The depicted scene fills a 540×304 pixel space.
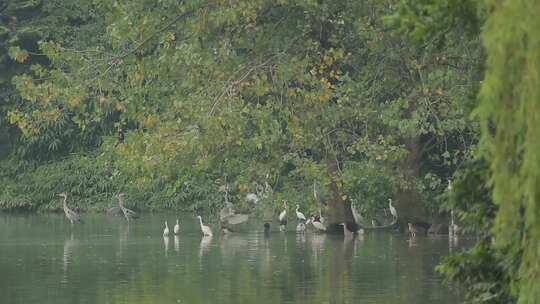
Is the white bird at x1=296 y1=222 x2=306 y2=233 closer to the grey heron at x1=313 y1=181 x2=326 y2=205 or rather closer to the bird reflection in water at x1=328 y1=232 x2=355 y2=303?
the bird reflection in water at x1=328 y1=232 x2=355 y2=303

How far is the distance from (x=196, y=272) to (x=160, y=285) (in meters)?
2.17

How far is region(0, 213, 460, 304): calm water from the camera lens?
21969mm

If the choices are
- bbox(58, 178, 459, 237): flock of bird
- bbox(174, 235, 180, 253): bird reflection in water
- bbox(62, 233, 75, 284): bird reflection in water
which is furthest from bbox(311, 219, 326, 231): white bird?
bbox(62, 233, 75, 284): bird reflection in water

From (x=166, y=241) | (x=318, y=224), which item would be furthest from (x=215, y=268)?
(x=318, y=224)

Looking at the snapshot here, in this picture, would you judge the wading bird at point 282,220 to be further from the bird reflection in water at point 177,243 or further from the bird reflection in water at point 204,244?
the bird reflection in water at point 177,243

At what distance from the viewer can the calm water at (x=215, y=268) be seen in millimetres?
21969

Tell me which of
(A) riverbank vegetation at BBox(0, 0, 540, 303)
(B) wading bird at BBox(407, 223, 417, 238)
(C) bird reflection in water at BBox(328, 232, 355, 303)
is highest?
(A) riverbank vegetation at BBox(0, 0, 540, 303)

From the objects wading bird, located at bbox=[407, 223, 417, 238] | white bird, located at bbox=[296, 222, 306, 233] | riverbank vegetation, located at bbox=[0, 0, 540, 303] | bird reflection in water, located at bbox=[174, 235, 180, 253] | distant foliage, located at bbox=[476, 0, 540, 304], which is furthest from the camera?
white bird, located at bbox=[296, 222, 306, 233]

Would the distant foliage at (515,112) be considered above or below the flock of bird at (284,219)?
above

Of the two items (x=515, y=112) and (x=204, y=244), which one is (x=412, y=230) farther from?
(x=515, y=112)

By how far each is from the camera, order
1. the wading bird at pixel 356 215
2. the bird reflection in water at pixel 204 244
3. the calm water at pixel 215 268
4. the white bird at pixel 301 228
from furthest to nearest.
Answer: the white bird at pixel 301 228, the wading bird at pixel 356 215, the bird reflection in water at pixel 204 244, the calm water at pixel 215 268

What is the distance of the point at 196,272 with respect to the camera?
84.6 ft

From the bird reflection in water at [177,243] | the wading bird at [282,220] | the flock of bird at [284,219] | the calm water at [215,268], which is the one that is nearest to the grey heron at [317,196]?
the flock of bird at [284,219]

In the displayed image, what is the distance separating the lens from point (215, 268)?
26547 mm
